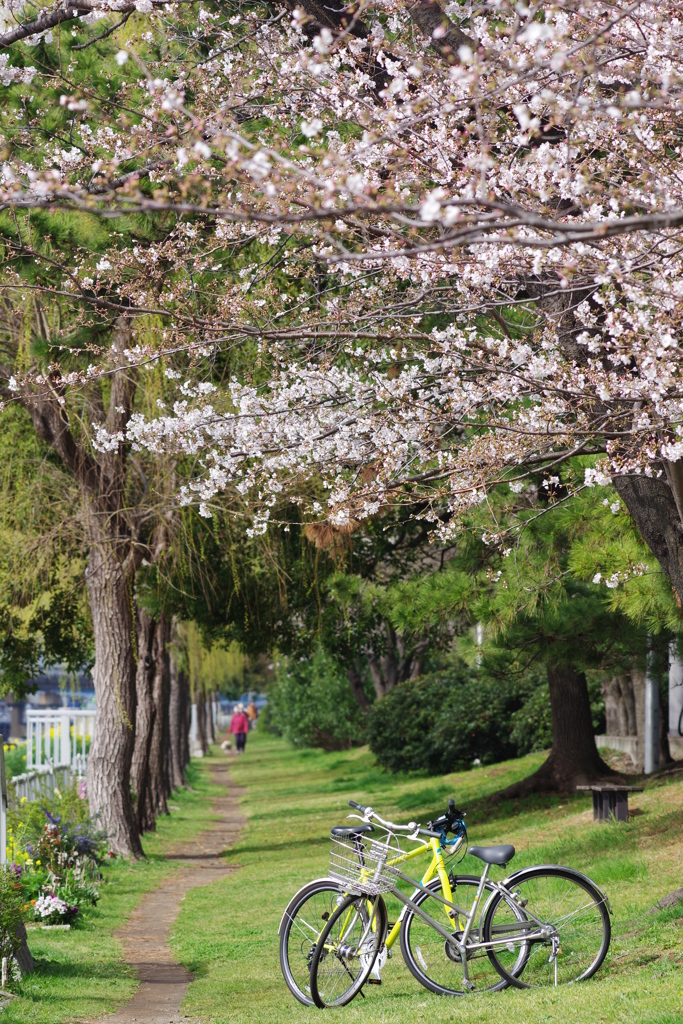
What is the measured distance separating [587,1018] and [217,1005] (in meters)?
2.56

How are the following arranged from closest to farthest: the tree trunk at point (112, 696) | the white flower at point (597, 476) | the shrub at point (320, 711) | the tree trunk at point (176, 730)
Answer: the white flower at point (597, 476) < the tree trunk at point (112, 696) < the tree trunk at point (176, 730) < the shrub at point (320, 711)

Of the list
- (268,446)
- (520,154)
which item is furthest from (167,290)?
(520,154)

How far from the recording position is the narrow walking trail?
22.6 feet

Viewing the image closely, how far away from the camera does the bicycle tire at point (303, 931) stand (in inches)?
257

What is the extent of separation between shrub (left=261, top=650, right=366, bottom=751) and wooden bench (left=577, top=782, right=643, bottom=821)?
19.8 m

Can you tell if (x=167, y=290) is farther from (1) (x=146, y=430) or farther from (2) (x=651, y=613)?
(2) (x=651, y=613)

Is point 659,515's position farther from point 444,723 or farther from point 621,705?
point 444,723

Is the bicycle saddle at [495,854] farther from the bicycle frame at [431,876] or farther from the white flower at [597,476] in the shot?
the white flower at [597,476]

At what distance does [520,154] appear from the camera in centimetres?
699

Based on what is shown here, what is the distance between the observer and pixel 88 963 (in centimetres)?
821

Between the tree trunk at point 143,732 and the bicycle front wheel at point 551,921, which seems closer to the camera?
the bicycle front wheel at point 551,921

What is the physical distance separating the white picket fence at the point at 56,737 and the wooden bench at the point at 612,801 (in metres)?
8.08

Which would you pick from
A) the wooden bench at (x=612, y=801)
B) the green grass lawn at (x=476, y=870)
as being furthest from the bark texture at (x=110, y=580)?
the wooden bench at (x=612, y=801)

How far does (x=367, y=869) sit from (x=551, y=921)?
3.56 ft
